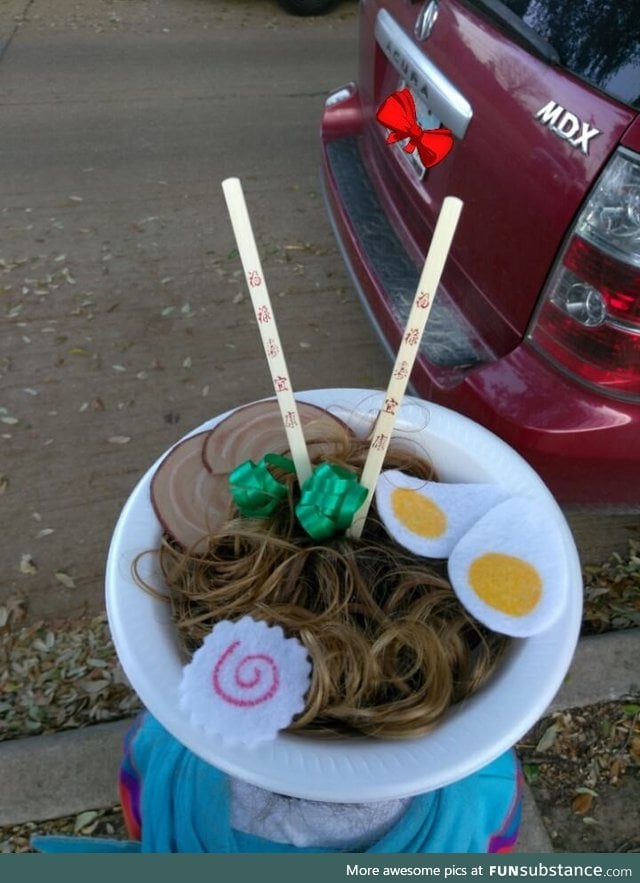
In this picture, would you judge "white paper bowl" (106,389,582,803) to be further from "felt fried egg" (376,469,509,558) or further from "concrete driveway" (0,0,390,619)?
"concrete driveway" (0,0,390,619)

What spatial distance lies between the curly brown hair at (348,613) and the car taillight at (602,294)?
0.76m

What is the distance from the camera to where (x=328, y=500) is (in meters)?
0.88

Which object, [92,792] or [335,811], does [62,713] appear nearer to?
[92,792]

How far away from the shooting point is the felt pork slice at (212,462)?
968 millimetres

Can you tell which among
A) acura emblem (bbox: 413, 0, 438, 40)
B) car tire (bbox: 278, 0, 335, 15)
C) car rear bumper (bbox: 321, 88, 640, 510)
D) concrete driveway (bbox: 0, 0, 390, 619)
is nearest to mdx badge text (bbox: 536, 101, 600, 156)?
car rear bumper (bbox: 321, 88, 640, 510)

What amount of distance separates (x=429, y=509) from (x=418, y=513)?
0.02 meters

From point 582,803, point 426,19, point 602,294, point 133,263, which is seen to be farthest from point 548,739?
point 133,263

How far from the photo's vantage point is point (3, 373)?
274 cm

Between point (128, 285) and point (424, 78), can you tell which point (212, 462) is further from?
point (128, 285)

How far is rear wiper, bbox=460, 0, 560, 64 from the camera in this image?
149cm

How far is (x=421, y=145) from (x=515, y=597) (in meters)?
0.58

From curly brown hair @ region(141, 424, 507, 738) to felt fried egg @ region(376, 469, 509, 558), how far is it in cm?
3

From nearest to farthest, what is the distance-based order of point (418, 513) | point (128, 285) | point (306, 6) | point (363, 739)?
point (363, 739) → point (418, 513) → point (128, 285) → point (306, 6)

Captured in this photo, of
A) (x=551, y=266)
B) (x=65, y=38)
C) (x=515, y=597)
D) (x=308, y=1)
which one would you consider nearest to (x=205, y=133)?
(x=65, y=38)
